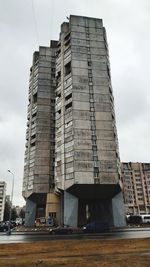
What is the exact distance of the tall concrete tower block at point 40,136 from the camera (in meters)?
73.0

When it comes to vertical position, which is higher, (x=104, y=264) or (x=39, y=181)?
(x=39, y=181)

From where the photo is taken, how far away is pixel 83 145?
55719mm

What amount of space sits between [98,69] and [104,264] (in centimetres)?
5789

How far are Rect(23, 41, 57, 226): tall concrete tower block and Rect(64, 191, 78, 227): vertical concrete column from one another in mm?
18714

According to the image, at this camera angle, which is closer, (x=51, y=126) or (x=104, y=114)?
(x=104, y=114)

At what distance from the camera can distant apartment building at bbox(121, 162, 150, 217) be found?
435 feet

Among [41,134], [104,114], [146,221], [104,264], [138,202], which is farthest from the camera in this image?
[138,202]

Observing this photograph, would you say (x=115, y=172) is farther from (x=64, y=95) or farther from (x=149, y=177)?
(x=149, y=177)

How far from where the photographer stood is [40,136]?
3054 inches

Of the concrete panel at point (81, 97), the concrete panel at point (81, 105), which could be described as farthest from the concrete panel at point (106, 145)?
the concrete panel at point (81, 97)

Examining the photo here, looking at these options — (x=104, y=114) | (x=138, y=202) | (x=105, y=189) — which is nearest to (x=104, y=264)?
(x=105, y=189)

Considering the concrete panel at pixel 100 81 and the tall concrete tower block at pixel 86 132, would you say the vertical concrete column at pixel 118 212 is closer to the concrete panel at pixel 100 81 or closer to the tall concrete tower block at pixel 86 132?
the tall concrete tower block at pixel 86 132

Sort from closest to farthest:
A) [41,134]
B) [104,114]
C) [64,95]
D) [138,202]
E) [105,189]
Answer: [105,189], [104,114], [64,95], [41,134], [138,202]

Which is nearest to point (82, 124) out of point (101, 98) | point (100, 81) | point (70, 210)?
point (101, 98)
